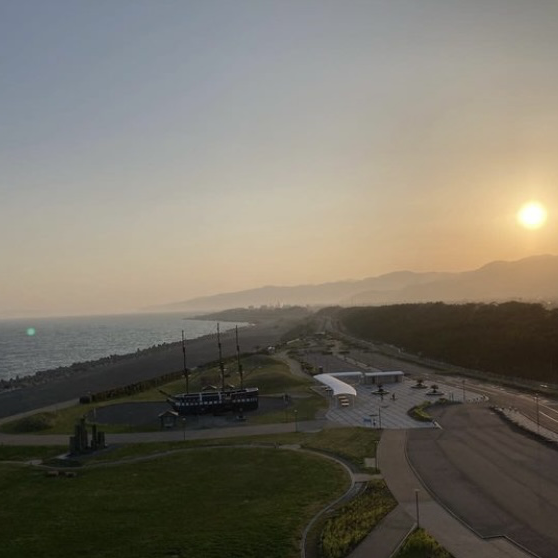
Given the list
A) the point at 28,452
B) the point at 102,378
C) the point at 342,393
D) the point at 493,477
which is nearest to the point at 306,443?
the point at 493,477

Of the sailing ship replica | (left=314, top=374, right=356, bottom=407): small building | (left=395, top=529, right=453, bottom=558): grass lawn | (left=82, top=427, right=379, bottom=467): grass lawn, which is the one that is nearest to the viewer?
(left=395, top=529, right=453, bottom=558): grass lawn

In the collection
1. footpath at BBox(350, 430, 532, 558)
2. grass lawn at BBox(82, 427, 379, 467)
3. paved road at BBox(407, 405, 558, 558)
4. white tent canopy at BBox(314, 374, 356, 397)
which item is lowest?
paved road at BBox(407, 405, 558, 558)

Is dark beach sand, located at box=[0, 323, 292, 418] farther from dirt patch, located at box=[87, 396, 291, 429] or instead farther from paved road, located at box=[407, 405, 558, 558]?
paved road, located at box=[407, 405, 558, 558]

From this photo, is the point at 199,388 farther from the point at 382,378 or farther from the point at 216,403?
the point at 382,378

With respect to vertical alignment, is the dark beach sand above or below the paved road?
above

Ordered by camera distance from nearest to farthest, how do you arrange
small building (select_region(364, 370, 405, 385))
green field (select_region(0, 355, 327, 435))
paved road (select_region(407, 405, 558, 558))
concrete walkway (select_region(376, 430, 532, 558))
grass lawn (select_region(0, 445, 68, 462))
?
1. concrete walkway (select_region(376, 430, 532, 558))
2. paved road (select_region(407, 405, 558, 558))
3. grass lawn (select_region(0, 445, 68, 462))
4. green field (select_region(0, 355, 327, 435))
5. small building (select_region(364, 370, 405, 385))

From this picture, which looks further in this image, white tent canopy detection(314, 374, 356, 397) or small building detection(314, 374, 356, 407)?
white tent canopy detection(314, 374, 356, 397)

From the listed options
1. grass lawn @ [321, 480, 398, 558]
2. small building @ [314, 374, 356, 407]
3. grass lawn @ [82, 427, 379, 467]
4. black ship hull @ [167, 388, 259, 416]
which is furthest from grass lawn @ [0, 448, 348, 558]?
small building @ [314, 374, 356, 407]
